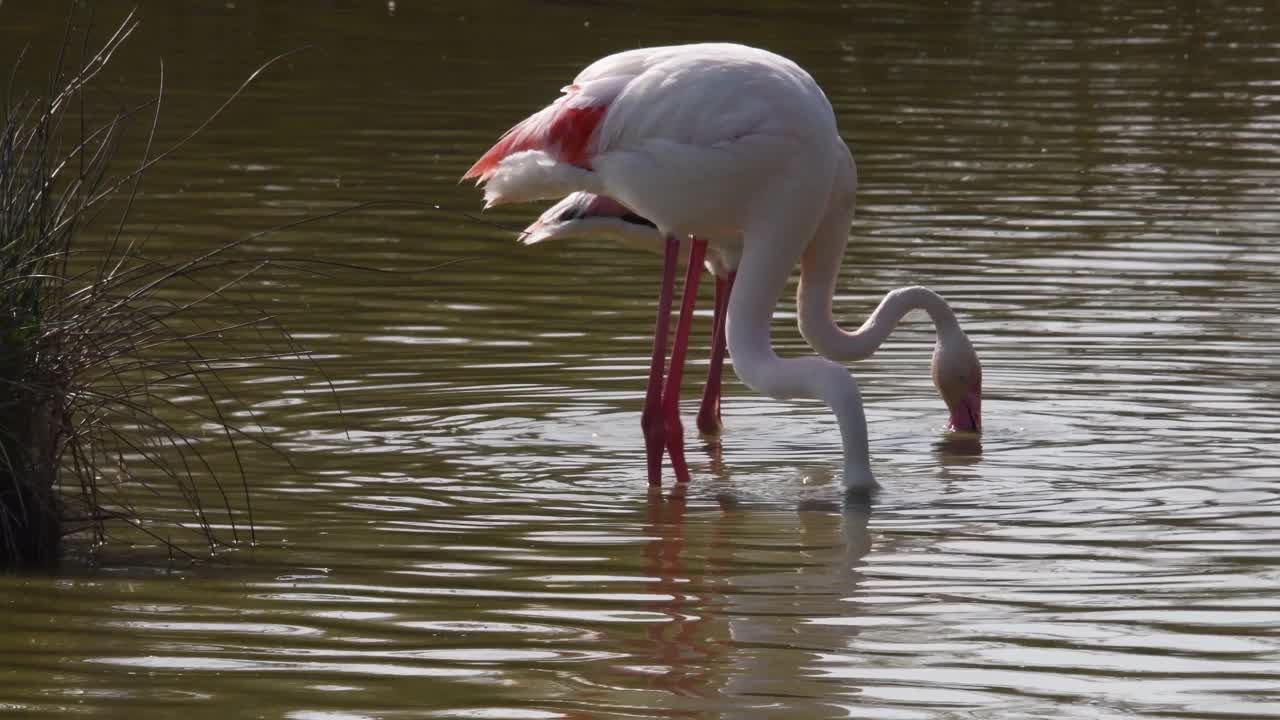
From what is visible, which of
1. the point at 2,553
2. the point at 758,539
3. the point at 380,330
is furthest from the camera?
the point at 380,330

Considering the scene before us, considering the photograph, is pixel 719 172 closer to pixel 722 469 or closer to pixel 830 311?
pixel 830 311

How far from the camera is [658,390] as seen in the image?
23.9ft

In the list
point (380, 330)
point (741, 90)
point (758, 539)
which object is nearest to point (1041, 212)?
point (380, 330)

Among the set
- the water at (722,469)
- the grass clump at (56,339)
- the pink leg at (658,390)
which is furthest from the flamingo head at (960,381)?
the grass clump at (56,339)

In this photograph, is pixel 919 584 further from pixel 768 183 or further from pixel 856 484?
pixel 768 183

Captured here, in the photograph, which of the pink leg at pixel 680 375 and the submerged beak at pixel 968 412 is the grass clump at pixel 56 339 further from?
the submerged beak at pixel 968 412

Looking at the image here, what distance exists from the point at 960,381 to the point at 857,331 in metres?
0.40

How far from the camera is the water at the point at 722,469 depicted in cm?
485

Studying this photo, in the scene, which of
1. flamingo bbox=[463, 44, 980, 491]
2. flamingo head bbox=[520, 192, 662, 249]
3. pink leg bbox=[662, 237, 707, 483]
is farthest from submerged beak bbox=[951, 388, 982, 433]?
flamingo head bbox=[520, 192, 662, 249]

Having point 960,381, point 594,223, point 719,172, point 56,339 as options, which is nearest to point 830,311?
point 960,381

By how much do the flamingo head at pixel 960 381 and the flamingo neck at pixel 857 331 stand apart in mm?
33

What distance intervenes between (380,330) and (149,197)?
269 centimetres

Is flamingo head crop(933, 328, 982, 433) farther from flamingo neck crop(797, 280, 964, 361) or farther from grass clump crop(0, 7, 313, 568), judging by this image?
grass clump crop(0, 7, 313, 568)

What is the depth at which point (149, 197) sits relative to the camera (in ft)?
36.3
